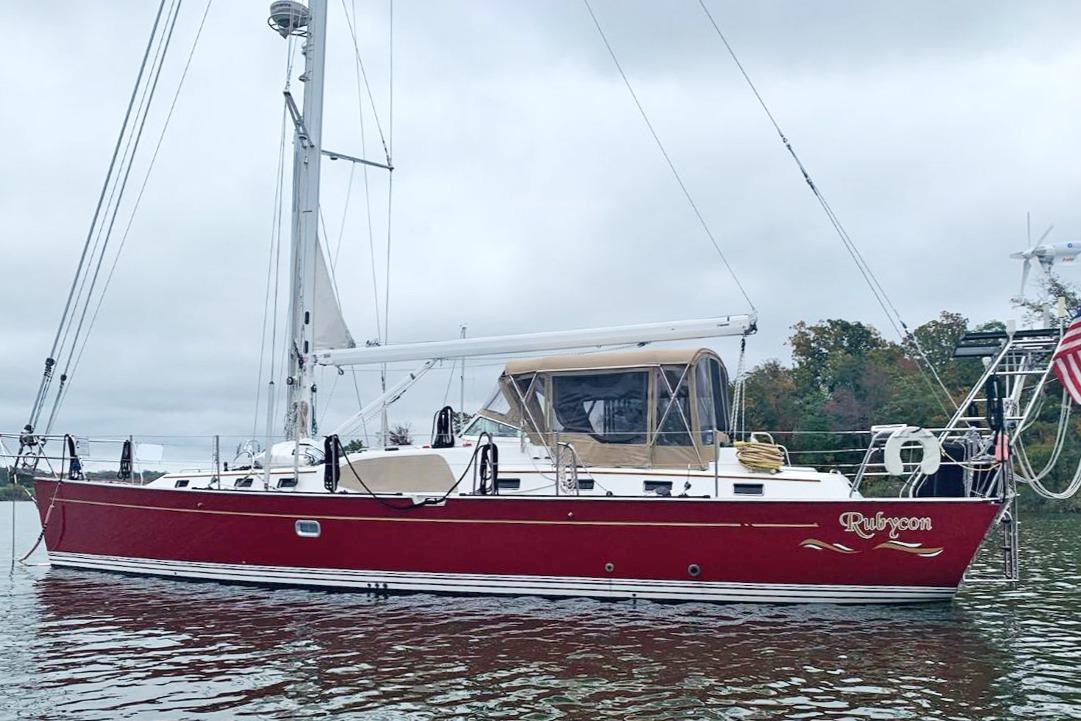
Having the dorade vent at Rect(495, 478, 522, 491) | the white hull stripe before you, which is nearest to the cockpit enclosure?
the dorade vent at Rect(495, 478, 522, 491)

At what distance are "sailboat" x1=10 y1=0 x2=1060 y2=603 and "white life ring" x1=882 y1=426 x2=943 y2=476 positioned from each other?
0.08 ft

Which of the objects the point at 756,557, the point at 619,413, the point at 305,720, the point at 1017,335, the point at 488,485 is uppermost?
the point at 1017,335

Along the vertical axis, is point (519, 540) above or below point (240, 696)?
above

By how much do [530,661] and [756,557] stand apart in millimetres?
4147

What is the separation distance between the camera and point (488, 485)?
1421 centimetres

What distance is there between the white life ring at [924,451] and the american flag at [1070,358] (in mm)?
1741

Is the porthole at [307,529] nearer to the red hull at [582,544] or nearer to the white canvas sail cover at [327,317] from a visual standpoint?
the red hull at [582,544]

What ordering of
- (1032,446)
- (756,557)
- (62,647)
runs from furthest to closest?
(1032,446) → (756,557) → (62,647)

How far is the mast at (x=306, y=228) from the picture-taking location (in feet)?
54.9

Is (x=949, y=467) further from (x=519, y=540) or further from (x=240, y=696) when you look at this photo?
(x=240, y=696)

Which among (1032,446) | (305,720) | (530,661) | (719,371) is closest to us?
(305,720)

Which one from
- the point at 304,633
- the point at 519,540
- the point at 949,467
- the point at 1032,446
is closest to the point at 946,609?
the point at 949,467

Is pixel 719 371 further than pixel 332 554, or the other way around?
pixel 719 371

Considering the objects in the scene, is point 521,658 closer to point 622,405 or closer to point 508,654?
point 508,654
